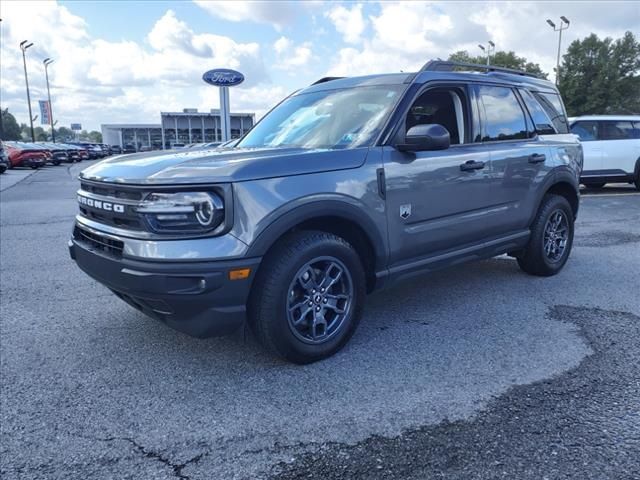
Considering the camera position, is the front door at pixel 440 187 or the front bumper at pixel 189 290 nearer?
the front bumper at pixel 189 290

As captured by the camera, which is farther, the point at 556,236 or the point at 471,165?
the point at 556,236

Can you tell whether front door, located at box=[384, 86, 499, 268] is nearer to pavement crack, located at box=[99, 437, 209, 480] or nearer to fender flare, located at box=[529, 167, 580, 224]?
fender flare, located at box=[529, 167, 580, 224]

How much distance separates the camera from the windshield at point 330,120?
146 inches

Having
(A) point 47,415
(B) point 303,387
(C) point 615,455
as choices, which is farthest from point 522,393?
(A) point 47,415

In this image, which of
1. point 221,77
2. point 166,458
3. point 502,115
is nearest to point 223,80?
point 221,77

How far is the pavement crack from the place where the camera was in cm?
231

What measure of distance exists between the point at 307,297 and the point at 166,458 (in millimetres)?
1248

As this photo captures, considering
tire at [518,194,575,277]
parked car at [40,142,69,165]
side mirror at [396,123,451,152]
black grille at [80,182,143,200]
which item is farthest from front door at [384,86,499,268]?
parked car at [40,142,69,165]

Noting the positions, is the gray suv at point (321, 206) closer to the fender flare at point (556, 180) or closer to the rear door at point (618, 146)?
the fender flare at point (556, 180)

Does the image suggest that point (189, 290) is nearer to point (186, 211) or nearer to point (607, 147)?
point (186, 211)

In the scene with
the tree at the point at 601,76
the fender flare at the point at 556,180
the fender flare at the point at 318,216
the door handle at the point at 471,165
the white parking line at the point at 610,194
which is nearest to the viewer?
the fender flare at the point at 318,216

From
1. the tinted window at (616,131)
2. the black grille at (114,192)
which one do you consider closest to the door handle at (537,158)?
the black grille at (114,192)

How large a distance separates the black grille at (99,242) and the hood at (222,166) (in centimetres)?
36

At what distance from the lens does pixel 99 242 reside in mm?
3252
